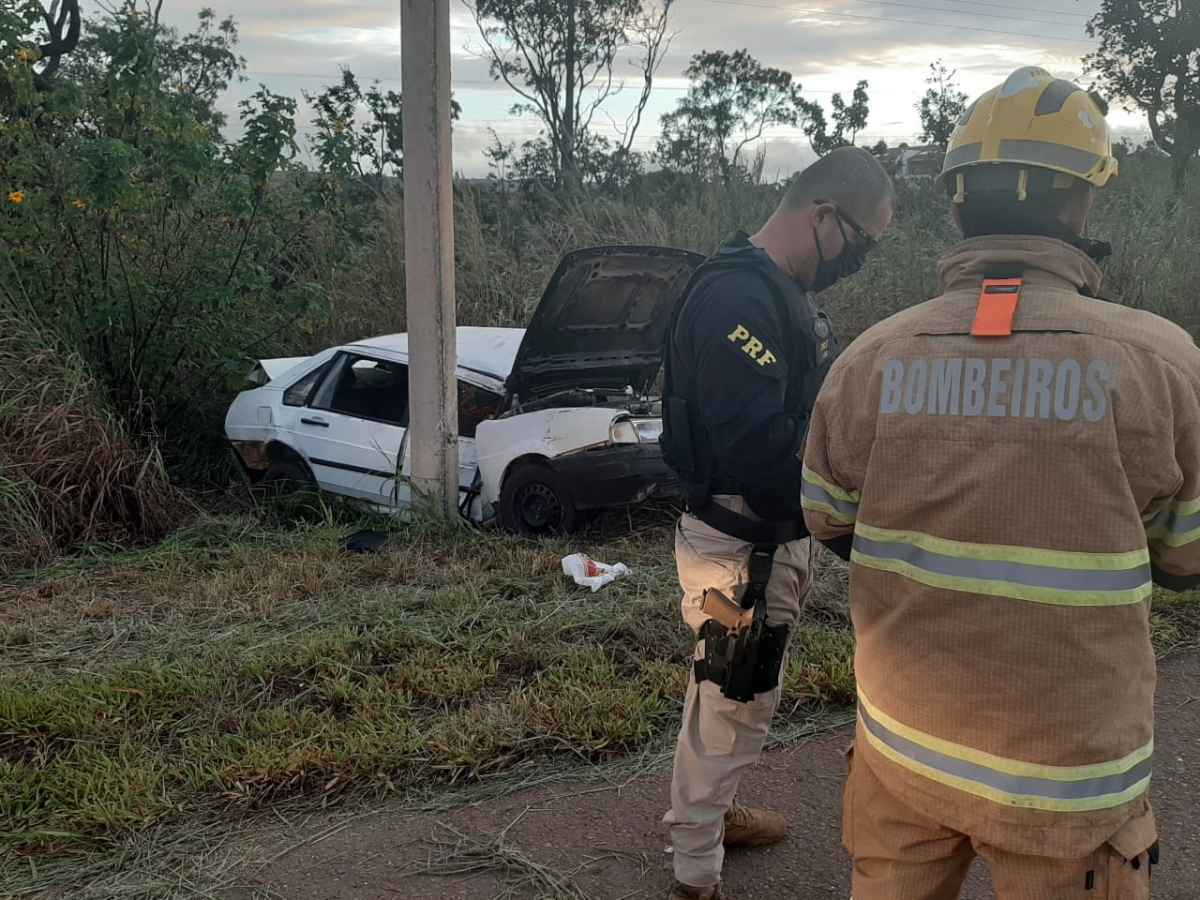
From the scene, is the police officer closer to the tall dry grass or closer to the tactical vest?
the tactical vest

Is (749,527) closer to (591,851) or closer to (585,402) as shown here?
(591,851)

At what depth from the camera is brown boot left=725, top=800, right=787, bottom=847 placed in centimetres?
286

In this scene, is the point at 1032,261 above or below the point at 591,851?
above

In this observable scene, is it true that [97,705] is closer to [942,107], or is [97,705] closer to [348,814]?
[348,814]

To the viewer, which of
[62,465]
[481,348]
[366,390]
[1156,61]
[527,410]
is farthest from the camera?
[1156,61]

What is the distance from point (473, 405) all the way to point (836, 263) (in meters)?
4.48

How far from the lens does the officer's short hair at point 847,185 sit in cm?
266

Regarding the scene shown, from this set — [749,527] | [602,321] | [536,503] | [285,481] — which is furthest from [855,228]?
[285,481]

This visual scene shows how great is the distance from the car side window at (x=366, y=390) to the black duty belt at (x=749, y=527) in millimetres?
4535

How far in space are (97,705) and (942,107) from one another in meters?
20.1

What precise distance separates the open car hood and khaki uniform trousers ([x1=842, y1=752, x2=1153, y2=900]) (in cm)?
415

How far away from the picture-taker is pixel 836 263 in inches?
108

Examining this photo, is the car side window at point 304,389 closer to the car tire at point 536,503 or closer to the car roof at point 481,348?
the car roof at point 481,348

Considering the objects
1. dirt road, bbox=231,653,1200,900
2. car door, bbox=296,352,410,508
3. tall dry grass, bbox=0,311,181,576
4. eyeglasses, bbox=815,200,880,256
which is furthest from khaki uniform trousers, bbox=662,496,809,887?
tall dry grass, bbox=0,311,181,576
